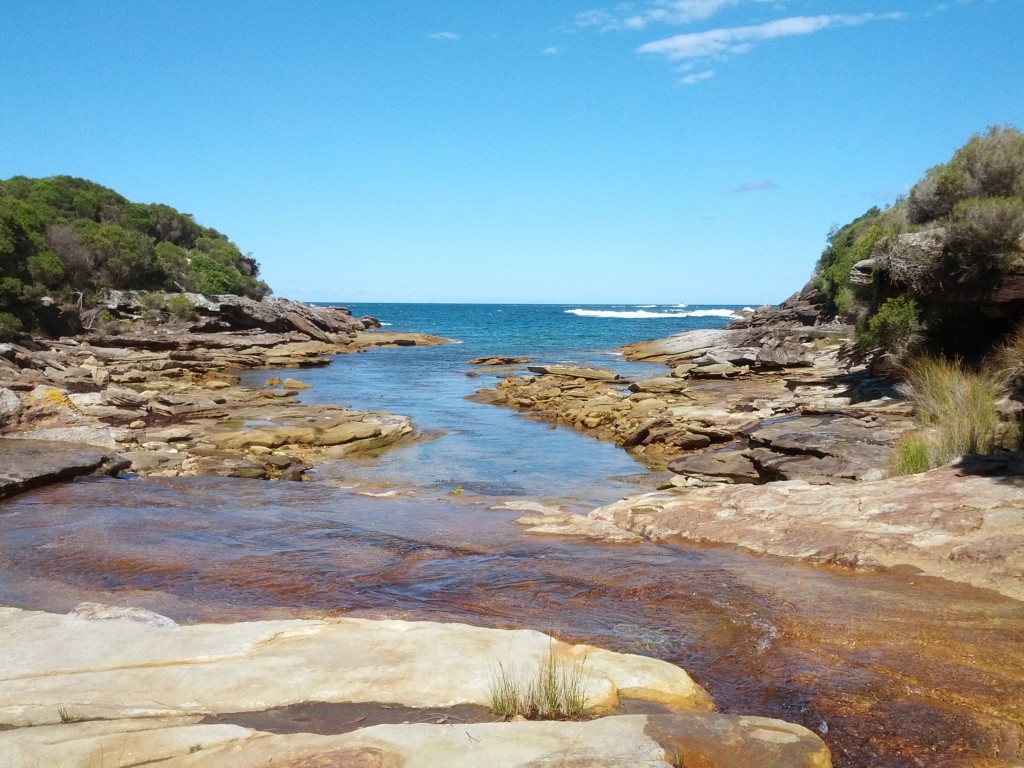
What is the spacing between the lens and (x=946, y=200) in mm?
17016

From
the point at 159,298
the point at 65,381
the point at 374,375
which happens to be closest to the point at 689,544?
the point at 65,381

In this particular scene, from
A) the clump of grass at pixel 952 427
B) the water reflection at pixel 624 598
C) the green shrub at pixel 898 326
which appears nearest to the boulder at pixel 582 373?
the green shrub at pixel 898 326

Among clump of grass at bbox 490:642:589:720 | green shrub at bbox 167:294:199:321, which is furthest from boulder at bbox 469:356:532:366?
clump of grass at bbox 490:642:589:720

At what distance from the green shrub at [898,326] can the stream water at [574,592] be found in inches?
376

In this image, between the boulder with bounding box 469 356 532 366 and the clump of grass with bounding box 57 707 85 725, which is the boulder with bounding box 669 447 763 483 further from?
the boulder with bounding box 469 356 532 366

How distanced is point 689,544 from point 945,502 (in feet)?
Result: 8.27

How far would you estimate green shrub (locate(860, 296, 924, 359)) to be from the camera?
1639 centimetres

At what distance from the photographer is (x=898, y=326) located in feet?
54.5

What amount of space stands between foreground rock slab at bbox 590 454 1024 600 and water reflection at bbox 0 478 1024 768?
36 centimetres

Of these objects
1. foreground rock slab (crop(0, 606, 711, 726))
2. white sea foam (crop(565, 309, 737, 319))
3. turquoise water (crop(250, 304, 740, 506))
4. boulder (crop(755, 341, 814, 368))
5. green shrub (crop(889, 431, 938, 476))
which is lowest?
turquoise water (crop(250, 304, 740, 506))

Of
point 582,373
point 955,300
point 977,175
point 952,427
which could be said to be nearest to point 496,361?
point 582,373

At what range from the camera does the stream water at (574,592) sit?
435cm

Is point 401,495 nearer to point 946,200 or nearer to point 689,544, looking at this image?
point 689,544

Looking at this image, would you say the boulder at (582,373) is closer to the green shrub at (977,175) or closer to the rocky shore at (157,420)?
the rocky shore at (157,420)
